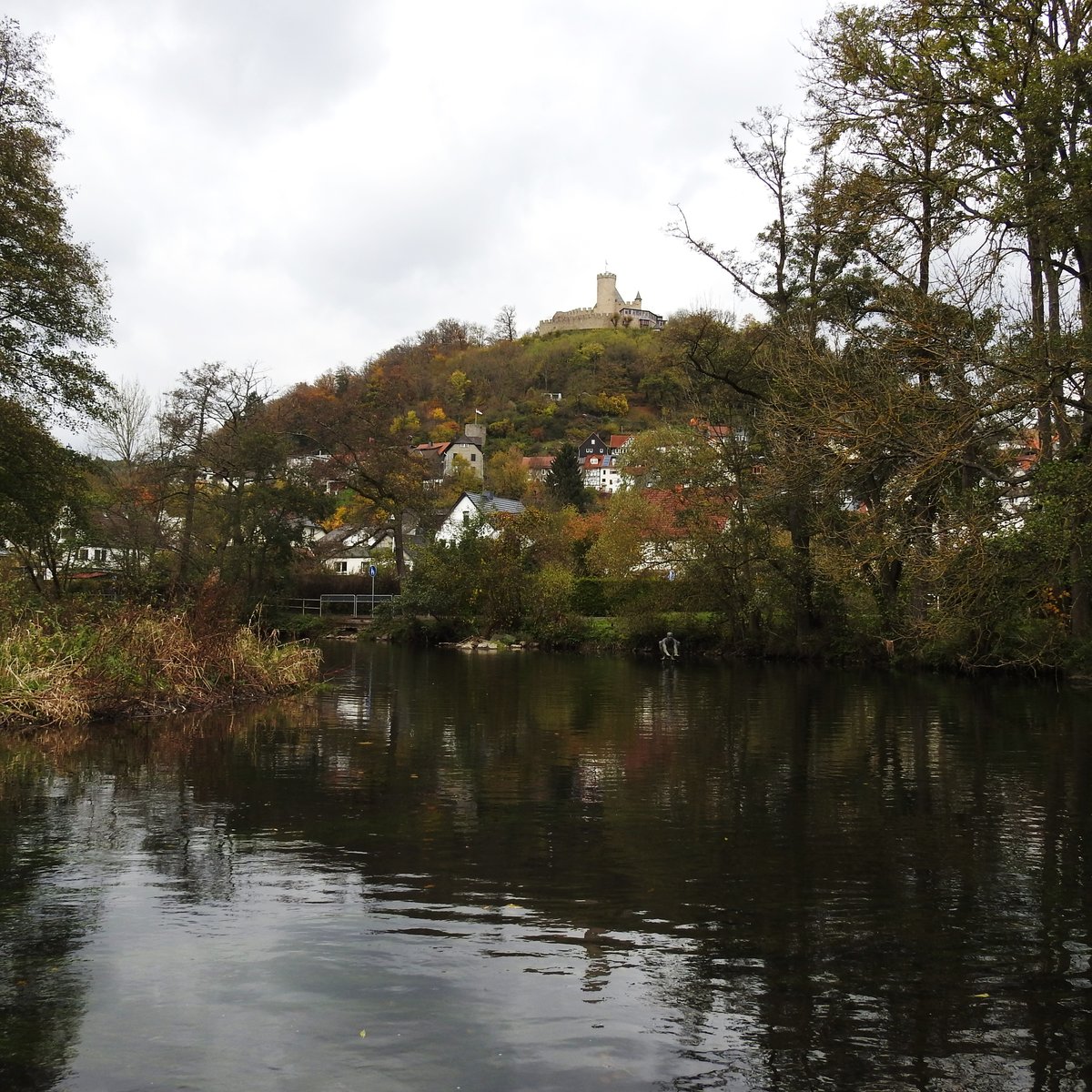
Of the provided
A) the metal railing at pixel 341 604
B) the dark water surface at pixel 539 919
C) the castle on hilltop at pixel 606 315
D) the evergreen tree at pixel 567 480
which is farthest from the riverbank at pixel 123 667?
the castle on hilltop at pixel 606 315

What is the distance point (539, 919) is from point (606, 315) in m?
167

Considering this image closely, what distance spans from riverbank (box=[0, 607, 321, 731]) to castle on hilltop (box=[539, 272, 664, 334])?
146 m

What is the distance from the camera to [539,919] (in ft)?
22.6

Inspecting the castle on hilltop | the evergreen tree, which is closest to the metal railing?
the evergreen tree

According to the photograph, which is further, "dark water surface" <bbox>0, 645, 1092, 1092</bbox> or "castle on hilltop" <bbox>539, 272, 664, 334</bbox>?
Result: "castle on hilltop" <bbox>539, 272, 664, 334</bbox>

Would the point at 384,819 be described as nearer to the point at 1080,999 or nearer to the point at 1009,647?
the point at 1080,999

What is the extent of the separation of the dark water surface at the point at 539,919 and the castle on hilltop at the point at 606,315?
153 m

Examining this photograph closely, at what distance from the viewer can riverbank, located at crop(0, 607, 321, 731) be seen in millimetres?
15656

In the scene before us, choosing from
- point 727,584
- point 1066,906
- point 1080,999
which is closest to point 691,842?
point 1066,906

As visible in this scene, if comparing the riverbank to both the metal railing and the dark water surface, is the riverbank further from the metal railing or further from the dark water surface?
the metal railing

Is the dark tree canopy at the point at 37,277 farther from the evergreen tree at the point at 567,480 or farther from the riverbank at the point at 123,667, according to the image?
the evergreen tree at the point at 567,480

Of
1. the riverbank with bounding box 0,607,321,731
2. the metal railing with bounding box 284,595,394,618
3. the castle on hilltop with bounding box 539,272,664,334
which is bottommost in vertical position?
the riverbank with bounding box 0,607,321,731

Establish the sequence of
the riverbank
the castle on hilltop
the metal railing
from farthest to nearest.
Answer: the castle on hilltop, the metal railing, the riverbank

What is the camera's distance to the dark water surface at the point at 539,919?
4863mm
